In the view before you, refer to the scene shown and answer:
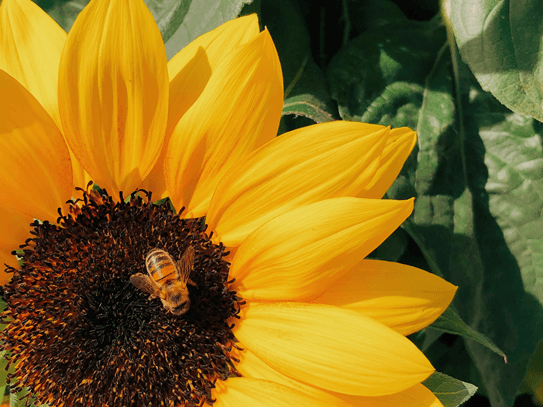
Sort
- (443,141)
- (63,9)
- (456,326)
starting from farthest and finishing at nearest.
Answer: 1. (443,141)
2. (63,9)
3. (456,326)

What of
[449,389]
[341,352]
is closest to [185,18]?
[341,352]

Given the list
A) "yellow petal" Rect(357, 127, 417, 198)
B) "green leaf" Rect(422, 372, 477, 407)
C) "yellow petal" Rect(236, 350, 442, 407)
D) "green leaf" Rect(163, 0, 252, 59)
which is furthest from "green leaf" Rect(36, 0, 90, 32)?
"green leaf" Rect(422, 372, 477, 407)

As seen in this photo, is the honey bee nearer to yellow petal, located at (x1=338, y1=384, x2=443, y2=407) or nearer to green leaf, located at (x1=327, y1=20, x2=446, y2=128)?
yellow petal, located at (x1=338, y1=384, x2=443, y2=407)

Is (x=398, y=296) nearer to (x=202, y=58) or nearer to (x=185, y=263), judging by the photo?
(x=185, y=263)

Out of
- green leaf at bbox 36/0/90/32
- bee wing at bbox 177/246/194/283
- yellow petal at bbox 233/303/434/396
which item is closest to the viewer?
yellow petal at bbox 233/303/434/396

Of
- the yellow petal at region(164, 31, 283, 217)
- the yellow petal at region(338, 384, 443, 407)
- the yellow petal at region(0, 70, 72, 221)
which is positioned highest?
the yellow petal at region(0, 70, 72, 221)

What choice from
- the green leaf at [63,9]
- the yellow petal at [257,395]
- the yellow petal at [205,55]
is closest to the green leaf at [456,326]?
the yellow petal at [257,395]

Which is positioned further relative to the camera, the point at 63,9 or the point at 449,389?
the point at 63,9

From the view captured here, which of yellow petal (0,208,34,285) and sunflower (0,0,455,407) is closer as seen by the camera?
sunflower (0,0,455,407)
